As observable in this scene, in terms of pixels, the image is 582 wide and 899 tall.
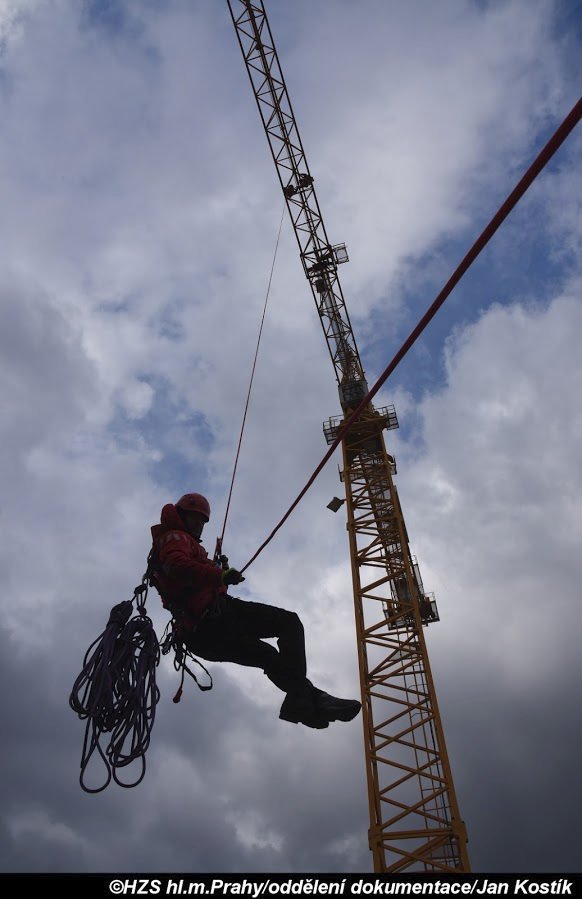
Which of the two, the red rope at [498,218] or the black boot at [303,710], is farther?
the black boot at [303,710]

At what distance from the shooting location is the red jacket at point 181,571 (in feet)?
16.6

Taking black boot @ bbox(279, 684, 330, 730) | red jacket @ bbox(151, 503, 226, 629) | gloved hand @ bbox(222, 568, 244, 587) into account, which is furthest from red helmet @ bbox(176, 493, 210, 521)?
black boot @ bbox(279, 684, 330, 730)

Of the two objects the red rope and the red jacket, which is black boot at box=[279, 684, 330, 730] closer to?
the red jacket

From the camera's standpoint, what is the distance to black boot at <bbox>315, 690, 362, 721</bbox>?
498 cm

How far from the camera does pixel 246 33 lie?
2534 cm

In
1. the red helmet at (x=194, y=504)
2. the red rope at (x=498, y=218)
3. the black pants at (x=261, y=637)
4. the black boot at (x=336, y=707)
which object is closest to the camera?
the red rope at (x=498, y=218)

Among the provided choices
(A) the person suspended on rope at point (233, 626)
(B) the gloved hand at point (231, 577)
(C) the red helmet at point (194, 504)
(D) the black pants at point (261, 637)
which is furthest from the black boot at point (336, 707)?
(C) the red helmet at point (194, 504)

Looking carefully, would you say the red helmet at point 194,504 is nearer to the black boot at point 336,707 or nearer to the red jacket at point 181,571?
the red jacket at point 181,571

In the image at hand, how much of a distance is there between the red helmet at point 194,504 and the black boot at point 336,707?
191cm

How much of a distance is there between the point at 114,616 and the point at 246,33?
27168mm

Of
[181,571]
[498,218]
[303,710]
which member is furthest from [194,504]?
[498,218]
